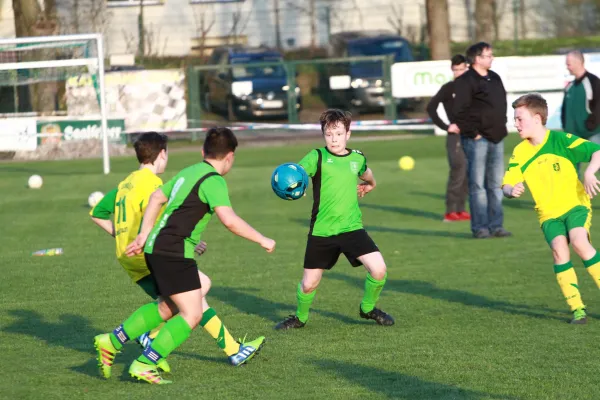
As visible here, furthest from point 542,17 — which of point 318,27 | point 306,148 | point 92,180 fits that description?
point 92,180

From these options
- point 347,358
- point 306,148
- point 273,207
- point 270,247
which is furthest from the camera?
point 306,148

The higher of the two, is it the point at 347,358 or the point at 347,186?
the point at 347,186

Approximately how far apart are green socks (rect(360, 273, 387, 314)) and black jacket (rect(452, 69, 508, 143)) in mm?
4580

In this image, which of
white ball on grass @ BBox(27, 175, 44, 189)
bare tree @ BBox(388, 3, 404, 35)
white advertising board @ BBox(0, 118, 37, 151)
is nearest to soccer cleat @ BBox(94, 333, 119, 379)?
white ball on grass @ BBox(27, 175, 44, 189)

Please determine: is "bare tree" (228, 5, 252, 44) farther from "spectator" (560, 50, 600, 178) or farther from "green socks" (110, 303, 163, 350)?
"green socks" (110, 303, 163, 350)

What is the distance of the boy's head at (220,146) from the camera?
A: 6.43m

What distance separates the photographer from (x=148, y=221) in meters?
6.38

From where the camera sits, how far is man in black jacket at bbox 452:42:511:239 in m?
12.1

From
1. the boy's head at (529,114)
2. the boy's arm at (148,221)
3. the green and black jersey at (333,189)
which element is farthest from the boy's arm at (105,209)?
the boy's head at (529,114)

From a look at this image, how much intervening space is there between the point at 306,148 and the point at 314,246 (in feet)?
58.1

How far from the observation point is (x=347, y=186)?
7.83 metres

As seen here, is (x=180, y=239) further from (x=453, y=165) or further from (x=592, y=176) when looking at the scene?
(x=453, y=165)

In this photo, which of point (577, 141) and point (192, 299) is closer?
point (192, 299)

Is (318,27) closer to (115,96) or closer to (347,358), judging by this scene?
(115,96)
